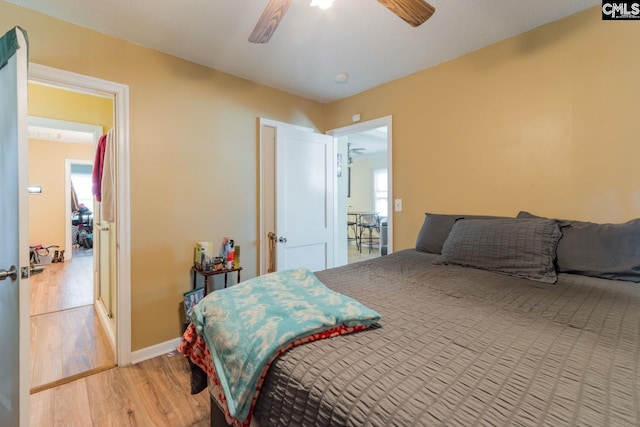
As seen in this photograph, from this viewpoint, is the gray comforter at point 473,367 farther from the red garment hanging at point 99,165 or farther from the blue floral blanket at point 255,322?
the red garment hanging at point 99,165

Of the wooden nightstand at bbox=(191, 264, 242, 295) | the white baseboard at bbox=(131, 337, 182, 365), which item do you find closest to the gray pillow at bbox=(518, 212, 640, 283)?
the wooden nightstand at bbox=(191, 264, 242, 295)

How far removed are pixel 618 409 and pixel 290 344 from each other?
73 centimetres

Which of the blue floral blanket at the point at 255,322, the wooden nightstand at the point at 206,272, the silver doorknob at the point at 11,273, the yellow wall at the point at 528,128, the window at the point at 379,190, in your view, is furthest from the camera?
the window at the point at 379,190

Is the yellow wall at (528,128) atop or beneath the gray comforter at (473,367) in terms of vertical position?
atop

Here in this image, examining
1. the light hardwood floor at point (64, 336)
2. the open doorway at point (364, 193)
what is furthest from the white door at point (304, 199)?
the light hardwood floor at point (64, 336)

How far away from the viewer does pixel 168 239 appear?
2.29 metres

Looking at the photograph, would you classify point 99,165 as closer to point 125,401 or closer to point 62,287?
point 125,401

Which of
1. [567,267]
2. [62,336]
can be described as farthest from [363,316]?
[62,336]

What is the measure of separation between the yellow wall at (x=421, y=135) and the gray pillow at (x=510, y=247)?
0.50 metres

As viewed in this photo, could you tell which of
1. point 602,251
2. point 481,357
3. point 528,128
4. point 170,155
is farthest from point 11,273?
point 528,128

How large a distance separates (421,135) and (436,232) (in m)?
0.97

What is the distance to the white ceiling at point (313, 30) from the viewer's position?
1.73m

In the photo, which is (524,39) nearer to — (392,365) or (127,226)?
(392,365)

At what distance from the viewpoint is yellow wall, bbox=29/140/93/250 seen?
5.46m
